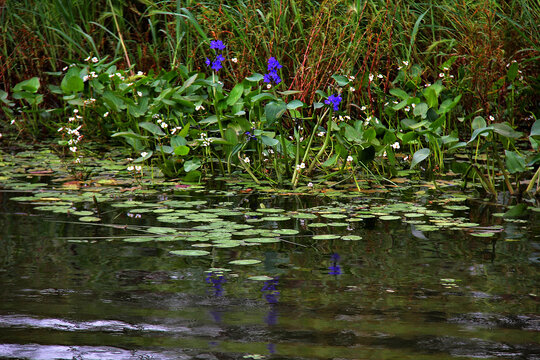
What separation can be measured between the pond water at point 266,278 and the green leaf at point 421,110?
66 cm

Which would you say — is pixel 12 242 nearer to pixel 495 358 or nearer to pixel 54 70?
pixel 495 358

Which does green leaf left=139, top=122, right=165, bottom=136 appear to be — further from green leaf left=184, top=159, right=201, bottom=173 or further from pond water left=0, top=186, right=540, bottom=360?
pond water left=0, top=186, right=540, bottom=360

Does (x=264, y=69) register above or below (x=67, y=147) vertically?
above

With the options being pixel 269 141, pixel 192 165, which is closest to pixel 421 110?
pixel 269 141

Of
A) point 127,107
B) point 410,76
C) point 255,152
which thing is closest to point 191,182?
point 255,152

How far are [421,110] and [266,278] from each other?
A: 6.15 feet

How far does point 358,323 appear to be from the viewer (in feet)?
5.56

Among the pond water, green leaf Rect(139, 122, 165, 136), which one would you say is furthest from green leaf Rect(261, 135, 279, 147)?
green leaf Rect(139, 122, 165, 136)

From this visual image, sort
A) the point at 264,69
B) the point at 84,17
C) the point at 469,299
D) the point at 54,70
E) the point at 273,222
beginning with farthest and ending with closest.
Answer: the point at 84,17
the point at 54,70
the point at 264,69
the point at 273,222
the point at 469,299

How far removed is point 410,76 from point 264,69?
872 mm

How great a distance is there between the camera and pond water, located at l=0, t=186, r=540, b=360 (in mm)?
1581

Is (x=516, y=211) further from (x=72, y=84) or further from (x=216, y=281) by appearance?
(x=72, y=84)

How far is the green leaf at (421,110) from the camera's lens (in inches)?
142

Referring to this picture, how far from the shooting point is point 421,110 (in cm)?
363
